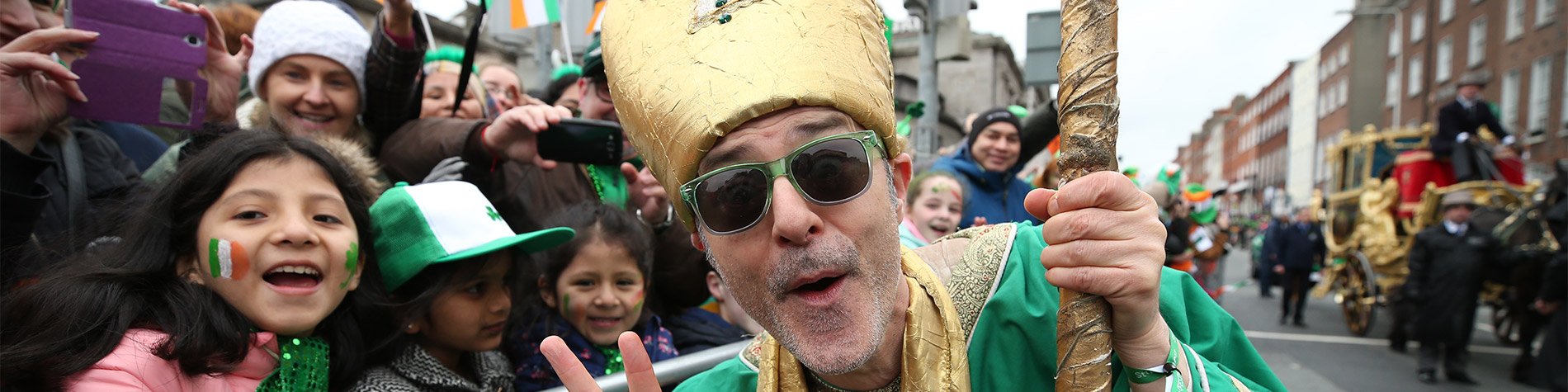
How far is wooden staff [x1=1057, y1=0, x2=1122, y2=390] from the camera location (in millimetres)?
1263

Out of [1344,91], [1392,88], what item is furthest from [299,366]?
[1344,91]

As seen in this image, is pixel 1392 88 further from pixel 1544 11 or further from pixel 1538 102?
pixel 1544 11

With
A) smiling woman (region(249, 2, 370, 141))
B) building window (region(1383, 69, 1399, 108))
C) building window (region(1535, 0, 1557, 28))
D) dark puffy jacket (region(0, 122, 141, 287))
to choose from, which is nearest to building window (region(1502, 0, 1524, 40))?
building window (region(1535, 0, 1557, 28))

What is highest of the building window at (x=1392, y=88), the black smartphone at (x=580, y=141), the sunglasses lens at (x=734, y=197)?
the sunglasses lens at (x=734, y=197)

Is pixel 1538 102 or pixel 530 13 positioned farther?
pixel 1538 102

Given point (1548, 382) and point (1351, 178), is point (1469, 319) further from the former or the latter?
point (1351, 178)

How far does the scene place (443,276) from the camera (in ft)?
7.41

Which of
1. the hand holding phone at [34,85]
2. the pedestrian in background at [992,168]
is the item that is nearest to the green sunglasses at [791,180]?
the hand holding phone at [34,85]

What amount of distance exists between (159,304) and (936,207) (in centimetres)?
288

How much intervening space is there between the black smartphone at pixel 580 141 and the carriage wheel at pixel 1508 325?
1061 centimetres

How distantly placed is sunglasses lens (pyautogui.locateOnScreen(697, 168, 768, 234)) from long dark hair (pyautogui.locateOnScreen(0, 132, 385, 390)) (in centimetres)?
105

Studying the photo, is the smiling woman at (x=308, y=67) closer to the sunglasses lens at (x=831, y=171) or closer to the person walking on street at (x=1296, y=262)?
the sunglasses lens at (x=831, y=171)

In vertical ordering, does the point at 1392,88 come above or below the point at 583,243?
below

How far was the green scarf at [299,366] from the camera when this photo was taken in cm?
180
